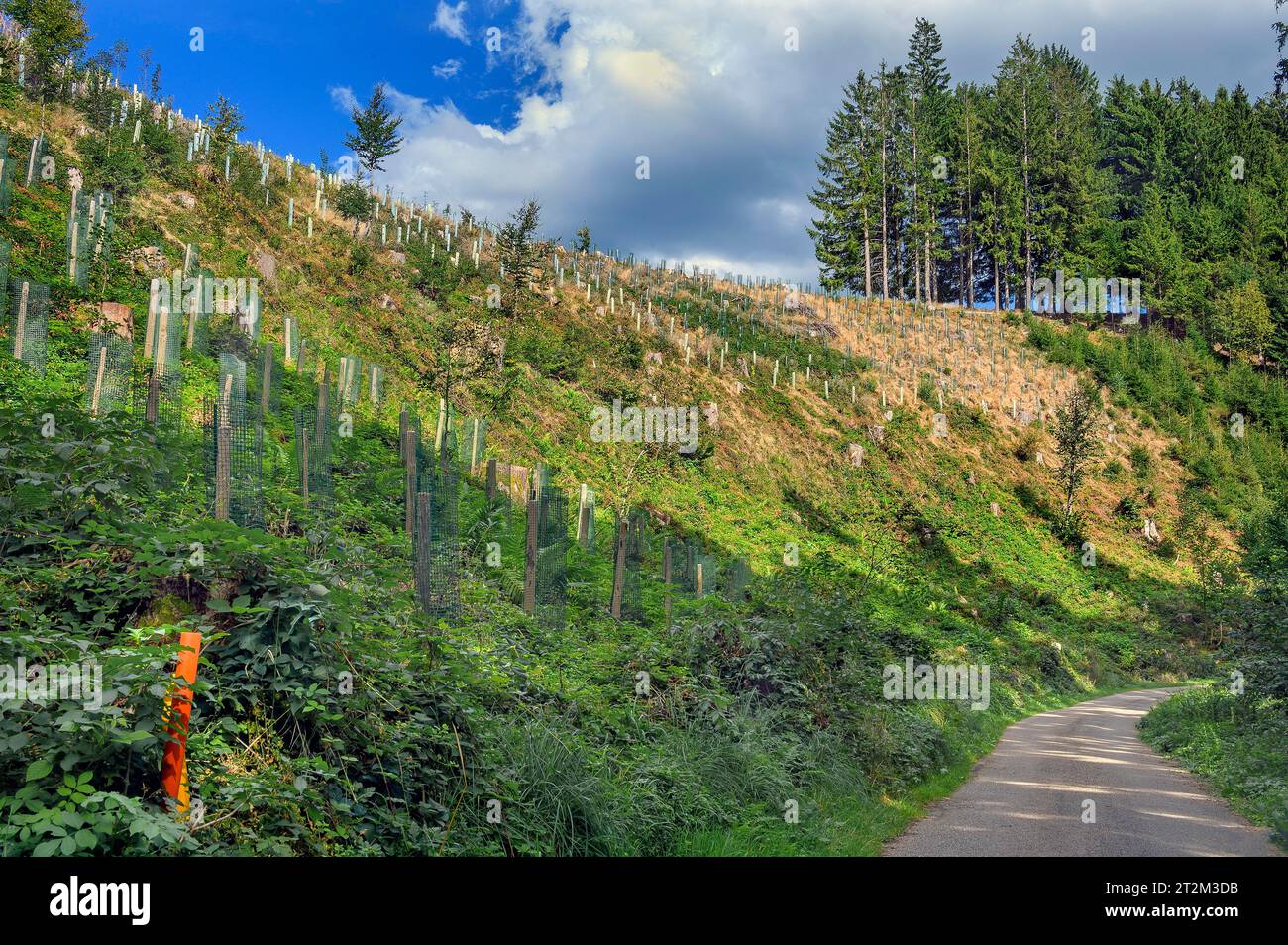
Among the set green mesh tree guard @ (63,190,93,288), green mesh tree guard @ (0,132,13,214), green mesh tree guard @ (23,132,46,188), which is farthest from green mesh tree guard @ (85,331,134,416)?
green mesh tree guard @ (23,132,46,188)

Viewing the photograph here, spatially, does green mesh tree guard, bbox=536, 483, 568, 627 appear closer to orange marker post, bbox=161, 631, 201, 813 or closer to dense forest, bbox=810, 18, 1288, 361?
orange marker post, bbox=161, 631, 201, 813

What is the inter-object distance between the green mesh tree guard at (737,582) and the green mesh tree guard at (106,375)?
35.8 ft

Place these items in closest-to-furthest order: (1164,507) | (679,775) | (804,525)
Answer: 1. (679,775)
2. (804,525)
3. (1164,507)

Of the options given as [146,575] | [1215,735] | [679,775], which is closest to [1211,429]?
[1215,735]

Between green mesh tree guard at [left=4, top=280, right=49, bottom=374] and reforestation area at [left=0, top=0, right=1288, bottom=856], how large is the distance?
122 millimetres

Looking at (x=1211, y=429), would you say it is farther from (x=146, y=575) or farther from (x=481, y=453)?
(x=146, y=575)

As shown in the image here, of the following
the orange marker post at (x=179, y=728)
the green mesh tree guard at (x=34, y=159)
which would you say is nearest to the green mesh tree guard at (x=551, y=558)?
the orange marker post at (x=179, y=728)

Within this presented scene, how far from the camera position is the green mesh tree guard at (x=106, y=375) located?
11523 millimetres

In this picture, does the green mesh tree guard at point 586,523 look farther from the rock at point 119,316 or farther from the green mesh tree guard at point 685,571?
the rock at point 119,316

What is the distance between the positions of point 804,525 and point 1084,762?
74.7ft

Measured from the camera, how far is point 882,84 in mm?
69312

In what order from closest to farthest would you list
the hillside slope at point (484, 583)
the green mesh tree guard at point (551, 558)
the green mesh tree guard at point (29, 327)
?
the hillside slope at point (484, 583) < the green mesh tree guard at point (551, 558) < the green mesh tree guard at point (29, 327)
